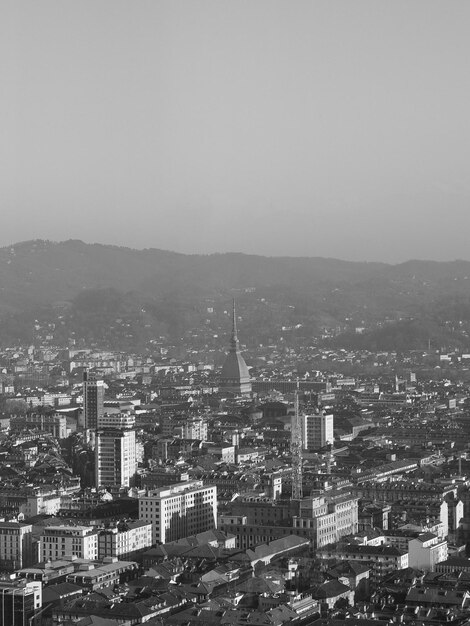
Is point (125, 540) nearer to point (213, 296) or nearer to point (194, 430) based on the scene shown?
point (194, 430)

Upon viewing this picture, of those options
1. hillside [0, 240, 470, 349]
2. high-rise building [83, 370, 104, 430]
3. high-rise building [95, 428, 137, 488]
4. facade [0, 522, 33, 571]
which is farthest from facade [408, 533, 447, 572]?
hillside [0, 240, 470, 349]

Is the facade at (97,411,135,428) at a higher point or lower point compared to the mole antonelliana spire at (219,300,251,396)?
lower

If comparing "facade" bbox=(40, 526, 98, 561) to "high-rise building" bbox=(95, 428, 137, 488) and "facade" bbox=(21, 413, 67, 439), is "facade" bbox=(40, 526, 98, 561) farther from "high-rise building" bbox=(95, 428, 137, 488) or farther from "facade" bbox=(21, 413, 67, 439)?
"facade" bbox=(21, 413, 67, 439)

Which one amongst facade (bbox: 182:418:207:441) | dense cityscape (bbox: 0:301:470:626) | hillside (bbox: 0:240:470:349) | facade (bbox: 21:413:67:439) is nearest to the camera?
dense cityscape (bbox: 0:301:470:626)

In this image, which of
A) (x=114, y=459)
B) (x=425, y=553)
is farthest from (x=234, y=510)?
(x=114, y=459)

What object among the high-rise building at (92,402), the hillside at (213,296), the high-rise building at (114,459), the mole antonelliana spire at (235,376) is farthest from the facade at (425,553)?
the hillside at (213,296)

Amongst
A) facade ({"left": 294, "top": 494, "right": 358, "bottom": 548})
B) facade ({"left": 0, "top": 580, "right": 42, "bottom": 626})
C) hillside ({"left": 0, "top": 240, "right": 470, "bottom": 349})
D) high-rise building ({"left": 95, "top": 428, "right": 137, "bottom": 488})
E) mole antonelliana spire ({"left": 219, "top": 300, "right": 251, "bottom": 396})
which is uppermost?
hillside ({"left": 0, "top": 240, "right": 470, "bottom": 349})

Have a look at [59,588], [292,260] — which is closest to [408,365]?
[59,588]

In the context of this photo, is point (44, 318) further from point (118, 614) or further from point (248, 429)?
point (118, 614)
